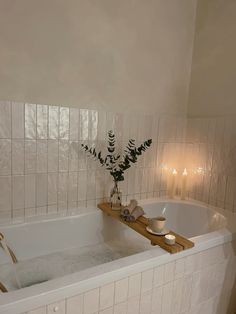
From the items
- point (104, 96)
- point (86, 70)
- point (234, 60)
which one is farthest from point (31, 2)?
point (234, 60)

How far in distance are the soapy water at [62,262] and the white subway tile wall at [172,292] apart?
388mm

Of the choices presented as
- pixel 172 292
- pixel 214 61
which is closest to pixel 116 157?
pixel 172 292

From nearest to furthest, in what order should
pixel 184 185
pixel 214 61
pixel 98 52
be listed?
pixel 98 52 < pixel 214 61 < pixel 184 185

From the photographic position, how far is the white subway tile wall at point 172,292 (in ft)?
3.29

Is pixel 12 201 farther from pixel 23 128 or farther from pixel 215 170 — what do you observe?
pixel 215 170

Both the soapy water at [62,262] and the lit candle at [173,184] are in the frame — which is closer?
the soapy water at [62,262]

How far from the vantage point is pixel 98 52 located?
176 cm

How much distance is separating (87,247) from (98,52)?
147cm

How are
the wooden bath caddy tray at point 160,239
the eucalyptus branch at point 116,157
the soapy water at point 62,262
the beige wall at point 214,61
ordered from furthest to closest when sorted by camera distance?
1. the beige wall at point 214,61
2. the eucalyptus branch at point 116,157
3. the soapy water at point 62,262
4. the wooden bath caddy tray at point 160,239

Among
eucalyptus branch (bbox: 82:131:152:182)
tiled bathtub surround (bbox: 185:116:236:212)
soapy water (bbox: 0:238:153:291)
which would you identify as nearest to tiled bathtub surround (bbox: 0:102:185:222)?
eucalyptus branch (bbox: 82:131:152:182)

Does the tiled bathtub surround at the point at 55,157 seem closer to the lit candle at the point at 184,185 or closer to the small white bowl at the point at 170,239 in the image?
the lit candle at the point at 184,185

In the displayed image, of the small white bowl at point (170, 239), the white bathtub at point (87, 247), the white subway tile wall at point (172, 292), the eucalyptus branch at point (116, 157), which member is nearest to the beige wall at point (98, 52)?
the eucalyptus branch at point (116, 157)

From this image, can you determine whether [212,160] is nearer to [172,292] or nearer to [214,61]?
[214,61]

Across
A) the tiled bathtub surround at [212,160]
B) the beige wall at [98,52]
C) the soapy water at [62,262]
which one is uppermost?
the beige wall at [98,52]
